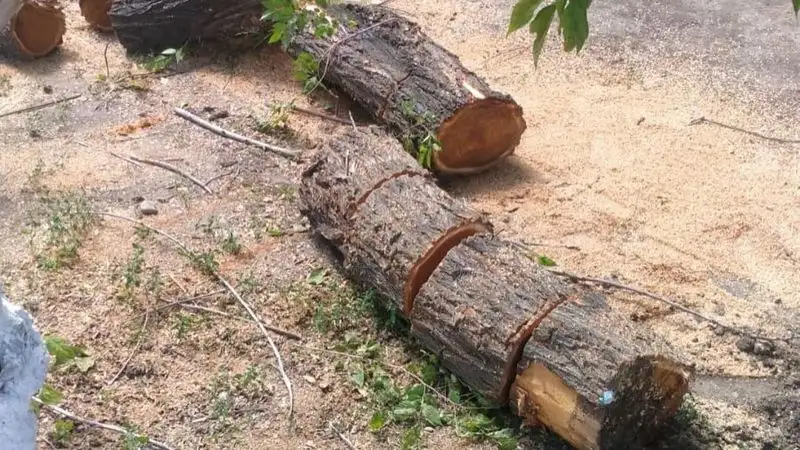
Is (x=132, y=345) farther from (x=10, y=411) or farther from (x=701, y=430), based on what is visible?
(x=701, y=430)

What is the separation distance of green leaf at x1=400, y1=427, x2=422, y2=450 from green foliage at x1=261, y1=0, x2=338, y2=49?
238 centimetres

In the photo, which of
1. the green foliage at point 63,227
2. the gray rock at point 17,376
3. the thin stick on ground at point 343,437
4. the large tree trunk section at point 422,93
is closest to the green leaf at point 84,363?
the green foliage at point 63,227

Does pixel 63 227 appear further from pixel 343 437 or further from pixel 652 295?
pixel 652 295

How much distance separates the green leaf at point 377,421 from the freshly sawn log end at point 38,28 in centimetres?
380

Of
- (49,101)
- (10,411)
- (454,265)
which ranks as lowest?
(49,101)

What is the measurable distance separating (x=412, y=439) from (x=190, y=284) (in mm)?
1272

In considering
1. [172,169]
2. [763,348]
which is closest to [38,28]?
[172,169]

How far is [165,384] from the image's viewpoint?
3.62 metres

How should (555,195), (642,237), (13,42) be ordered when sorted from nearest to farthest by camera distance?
1. (642,237)
2. (555,195)
3. (13,42)

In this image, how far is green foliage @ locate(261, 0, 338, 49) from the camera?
5062mm

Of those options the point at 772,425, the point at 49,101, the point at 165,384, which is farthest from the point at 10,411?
the point at 49,101

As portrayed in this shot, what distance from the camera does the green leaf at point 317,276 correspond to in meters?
4.14

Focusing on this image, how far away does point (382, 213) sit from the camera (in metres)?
3.92

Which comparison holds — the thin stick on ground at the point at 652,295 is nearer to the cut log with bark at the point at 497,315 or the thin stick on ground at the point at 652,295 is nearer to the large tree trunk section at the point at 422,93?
the cut log with bark at the point at 497,315
